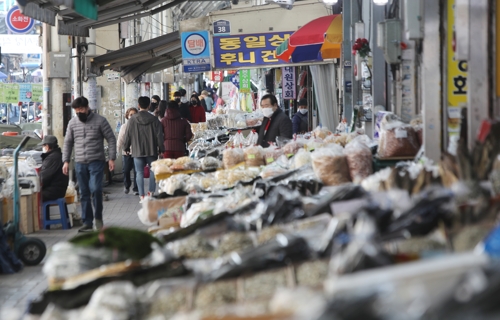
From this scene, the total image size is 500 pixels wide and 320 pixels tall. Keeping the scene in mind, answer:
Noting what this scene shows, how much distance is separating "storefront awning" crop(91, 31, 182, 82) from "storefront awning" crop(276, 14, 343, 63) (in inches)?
242

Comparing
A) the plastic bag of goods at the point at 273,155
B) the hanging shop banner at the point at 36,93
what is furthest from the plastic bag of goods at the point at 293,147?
the hanging shop banner at the point at 36,93

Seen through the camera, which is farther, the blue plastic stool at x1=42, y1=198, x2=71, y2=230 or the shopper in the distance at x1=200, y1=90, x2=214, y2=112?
the shopper in the distance at x1=200, y1=90, x2=214, y2=112

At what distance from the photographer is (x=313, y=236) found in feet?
13.6

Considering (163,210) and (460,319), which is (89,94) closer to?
(163,210)

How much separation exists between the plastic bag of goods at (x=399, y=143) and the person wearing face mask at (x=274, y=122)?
4191mm

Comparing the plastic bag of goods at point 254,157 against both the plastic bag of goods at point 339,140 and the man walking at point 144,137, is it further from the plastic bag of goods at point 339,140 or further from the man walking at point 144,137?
the man walking at point 144,137

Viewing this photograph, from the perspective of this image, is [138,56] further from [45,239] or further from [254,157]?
[254,157]

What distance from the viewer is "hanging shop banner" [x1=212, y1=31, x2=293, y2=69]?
1783 centimetres

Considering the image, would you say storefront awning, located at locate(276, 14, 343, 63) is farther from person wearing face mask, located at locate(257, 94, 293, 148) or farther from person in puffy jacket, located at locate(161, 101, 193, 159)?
person in puffy jacket, located at locate(161, 101, 193, 159)

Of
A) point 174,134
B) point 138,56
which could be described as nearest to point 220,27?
point 174,134

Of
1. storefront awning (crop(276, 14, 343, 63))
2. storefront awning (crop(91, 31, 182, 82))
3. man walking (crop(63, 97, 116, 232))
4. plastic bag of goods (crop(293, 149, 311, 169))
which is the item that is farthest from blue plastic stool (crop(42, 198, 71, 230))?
storefront awning (crop(91, 31, 182, 82))

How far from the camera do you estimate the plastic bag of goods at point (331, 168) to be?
7496 millimetres

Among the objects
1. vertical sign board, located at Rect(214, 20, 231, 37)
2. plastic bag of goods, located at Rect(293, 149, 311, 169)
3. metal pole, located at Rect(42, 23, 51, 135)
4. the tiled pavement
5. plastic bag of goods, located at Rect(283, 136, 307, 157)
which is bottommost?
the tiled pavement

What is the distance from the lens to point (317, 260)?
379cm
